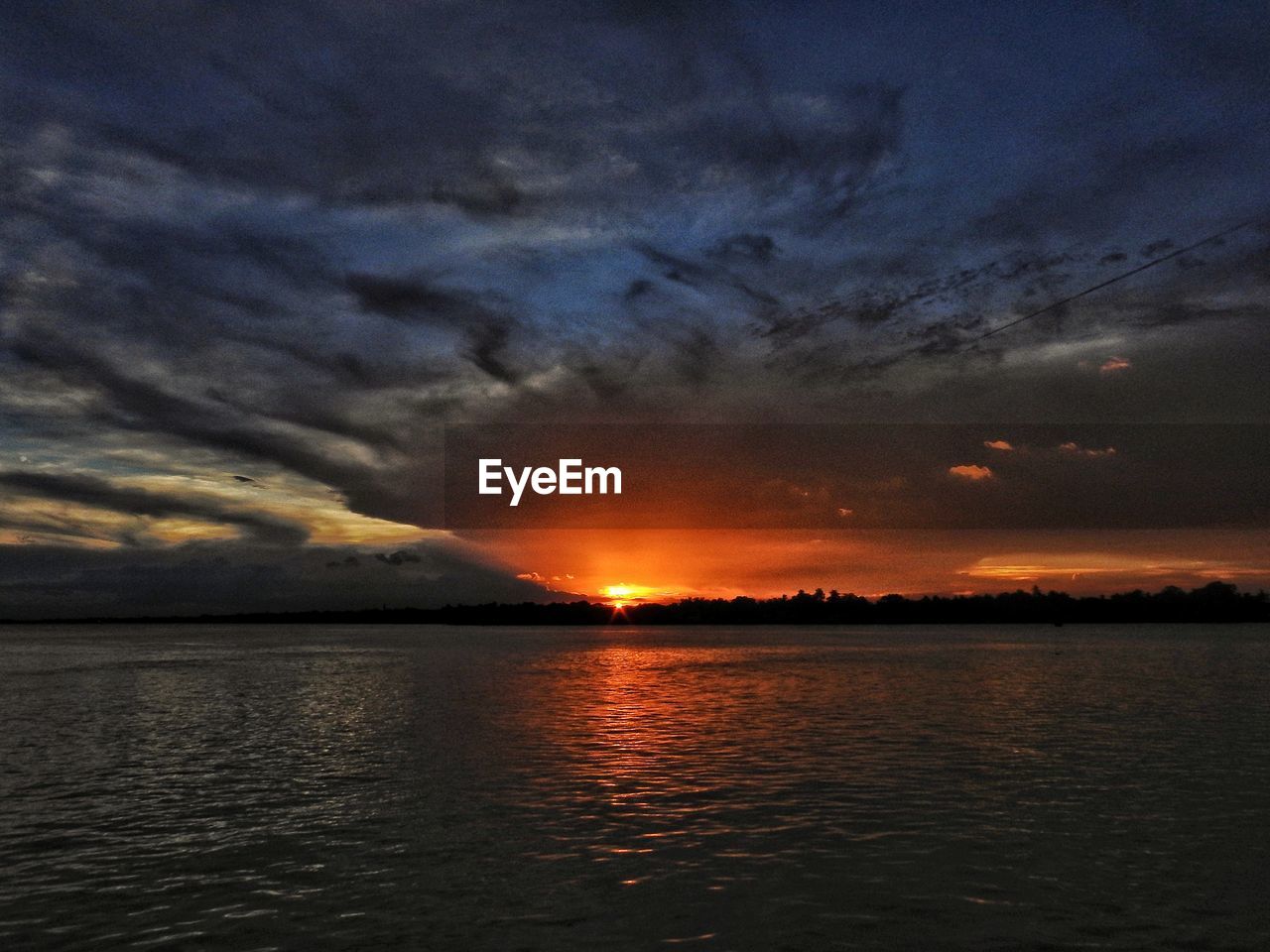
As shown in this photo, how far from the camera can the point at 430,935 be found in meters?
17.2

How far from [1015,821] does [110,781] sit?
30.2 meters

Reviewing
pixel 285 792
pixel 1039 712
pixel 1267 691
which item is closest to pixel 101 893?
pixel 285 792

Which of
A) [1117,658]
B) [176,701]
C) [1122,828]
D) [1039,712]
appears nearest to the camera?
[1122,828]

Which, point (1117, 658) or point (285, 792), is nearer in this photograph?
point (285, 792)

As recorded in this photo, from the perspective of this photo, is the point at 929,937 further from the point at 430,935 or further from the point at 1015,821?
the point at 1015,821

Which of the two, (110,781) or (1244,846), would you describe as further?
(110,781)

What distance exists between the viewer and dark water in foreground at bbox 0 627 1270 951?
1786 cm

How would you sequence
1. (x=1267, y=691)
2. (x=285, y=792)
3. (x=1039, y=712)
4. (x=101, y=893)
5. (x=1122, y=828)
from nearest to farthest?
(x=101, y=893) → (x=1122, y=828) → (x=285, y=792) → (x=1039, y=712) → (x=1267, y=691)

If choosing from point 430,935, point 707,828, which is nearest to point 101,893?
point 430,935

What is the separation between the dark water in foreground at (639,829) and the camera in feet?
58.6

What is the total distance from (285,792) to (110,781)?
288 inches

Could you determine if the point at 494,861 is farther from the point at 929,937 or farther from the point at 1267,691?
the point at 1267,691

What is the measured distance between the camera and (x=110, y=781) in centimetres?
3375

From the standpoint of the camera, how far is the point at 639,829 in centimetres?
2569
